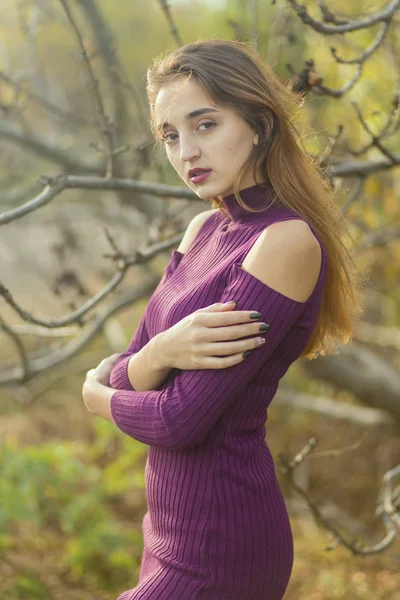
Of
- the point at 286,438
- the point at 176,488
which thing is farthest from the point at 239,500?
the point at 286,438

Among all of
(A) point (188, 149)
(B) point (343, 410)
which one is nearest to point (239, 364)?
(A) point (188, 149)

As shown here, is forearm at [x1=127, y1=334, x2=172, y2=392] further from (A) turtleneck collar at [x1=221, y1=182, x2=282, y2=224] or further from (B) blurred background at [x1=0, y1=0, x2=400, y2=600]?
(B) blurred background at [x1=0, y1=0, x2=400, y2=600]

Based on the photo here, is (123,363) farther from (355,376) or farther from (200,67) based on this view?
(355,376)

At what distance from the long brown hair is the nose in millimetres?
118

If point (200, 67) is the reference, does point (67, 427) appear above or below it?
below

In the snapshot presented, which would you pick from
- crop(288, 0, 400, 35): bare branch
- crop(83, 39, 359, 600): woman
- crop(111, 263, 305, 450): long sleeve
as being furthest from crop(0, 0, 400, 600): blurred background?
crop(111, 263, 305, 450): long sleeve

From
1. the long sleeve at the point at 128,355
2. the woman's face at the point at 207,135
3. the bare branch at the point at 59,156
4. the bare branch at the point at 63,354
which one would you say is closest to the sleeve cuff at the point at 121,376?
the long sleeve at the point at 128,355

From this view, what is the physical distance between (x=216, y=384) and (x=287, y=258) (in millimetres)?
322

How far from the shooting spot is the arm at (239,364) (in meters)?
1.70

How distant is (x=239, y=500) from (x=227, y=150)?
0.83 meters

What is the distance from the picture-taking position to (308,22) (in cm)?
223

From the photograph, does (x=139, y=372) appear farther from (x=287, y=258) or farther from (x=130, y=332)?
(x=130, y=332)

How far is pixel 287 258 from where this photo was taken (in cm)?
170

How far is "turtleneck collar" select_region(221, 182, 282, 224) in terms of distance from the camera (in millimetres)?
1852
